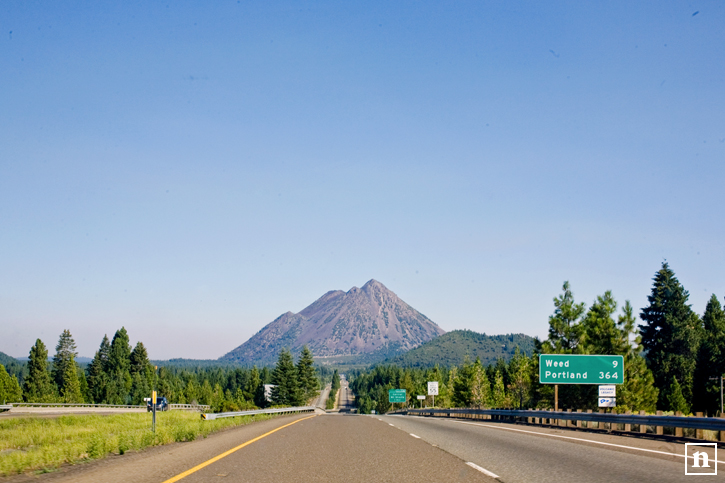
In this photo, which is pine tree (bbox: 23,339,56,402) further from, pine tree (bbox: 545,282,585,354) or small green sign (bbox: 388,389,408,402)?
pine tree (bbox: 545,282,585,354)

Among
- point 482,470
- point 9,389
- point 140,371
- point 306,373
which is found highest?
point 482,470

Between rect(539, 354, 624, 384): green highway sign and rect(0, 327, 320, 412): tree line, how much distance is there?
4048 cm

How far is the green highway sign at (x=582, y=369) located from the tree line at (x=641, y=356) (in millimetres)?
22831

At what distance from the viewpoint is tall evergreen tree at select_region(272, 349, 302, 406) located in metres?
108

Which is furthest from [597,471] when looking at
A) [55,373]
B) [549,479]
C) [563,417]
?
[55,373]

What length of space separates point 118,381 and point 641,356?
10592 cm

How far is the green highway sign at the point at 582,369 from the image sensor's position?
34.7 meters

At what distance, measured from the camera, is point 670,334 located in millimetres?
87062

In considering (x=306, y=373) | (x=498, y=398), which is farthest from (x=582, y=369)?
(x=306, y=373)

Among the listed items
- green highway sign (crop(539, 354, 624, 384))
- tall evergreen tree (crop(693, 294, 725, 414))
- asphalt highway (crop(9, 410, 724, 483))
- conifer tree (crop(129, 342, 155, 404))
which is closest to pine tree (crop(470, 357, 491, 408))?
tall evergreen tree (crop(693, 294, 725, 414))

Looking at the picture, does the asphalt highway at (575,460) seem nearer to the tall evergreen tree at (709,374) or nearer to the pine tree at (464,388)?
A: the tall evergreen tree at (709,374)

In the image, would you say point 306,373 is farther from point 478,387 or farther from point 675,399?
point 675,399

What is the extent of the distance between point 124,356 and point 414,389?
72294 millimetres

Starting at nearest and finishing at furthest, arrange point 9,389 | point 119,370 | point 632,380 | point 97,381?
point 632,380, point 9,389, point 97,381, point 119,370
